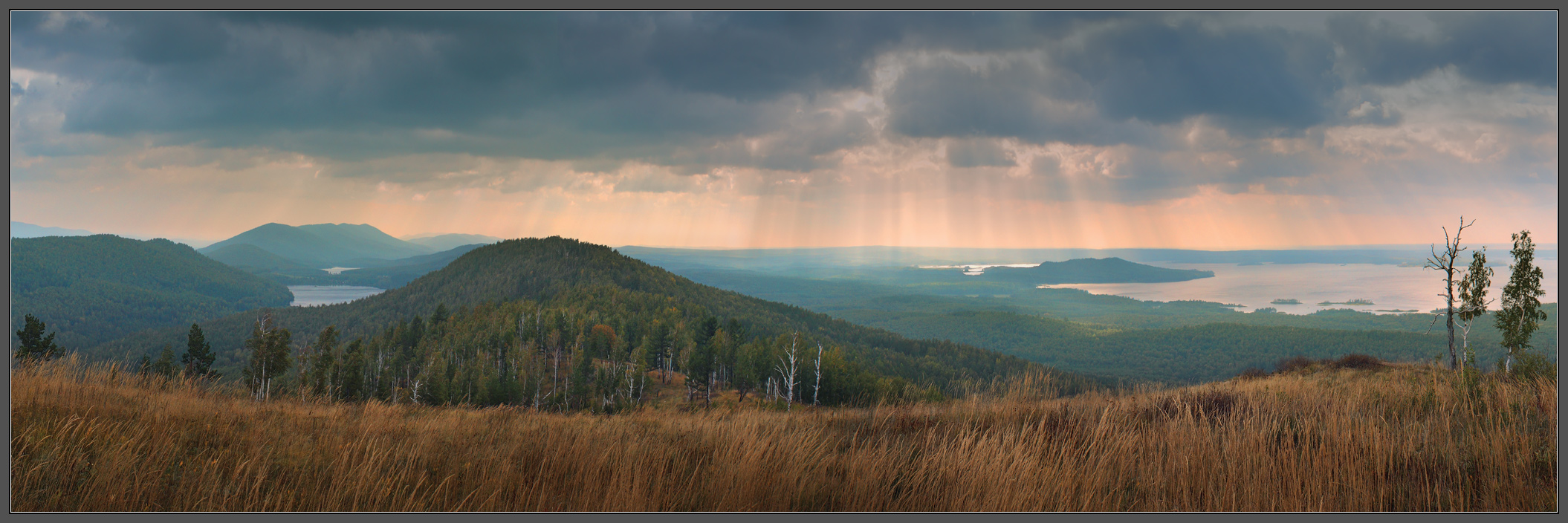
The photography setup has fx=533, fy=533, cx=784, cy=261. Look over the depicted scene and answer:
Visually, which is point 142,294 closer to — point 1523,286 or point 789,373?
point 789,373

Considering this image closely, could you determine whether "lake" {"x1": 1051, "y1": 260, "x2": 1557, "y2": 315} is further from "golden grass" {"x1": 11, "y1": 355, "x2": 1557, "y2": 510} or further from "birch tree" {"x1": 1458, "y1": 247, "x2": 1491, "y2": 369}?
"golden grass" {"x1": 11, "y1": 355, "x2": 1557, "y2": 510}

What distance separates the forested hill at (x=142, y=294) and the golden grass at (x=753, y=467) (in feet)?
52.6

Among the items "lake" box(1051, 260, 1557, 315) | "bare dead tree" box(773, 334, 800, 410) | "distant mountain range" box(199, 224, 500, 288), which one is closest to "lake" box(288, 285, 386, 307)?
"distant mountain range" box(199, 224, 500, 288)

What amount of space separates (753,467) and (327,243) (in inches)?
534

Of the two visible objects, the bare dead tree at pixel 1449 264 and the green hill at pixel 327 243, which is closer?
the bare dead tree at pixel 1449 264

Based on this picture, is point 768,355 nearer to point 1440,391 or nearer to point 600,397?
point 600,397

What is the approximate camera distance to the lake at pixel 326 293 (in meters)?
18.3

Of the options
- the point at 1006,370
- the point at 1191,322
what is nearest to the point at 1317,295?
the point at 1006,370

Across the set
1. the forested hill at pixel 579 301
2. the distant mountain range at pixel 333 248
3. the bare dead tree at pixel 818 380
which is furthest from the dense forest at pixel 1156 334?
the distant mountain range at pixel 333 248

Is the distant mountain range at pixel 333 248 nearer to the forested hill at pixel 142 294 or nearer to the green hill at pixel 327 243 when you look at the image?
the green hill at pixel 327 243

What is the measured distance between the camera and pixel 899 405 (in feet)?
23.8

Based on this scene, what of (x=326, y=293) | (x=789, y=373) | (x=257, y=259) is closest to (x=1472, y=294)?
(x=257, y=259)

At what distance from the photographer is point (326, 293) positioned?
19.5 m

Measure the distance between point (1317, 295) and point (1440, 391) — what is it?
8.31 feet
